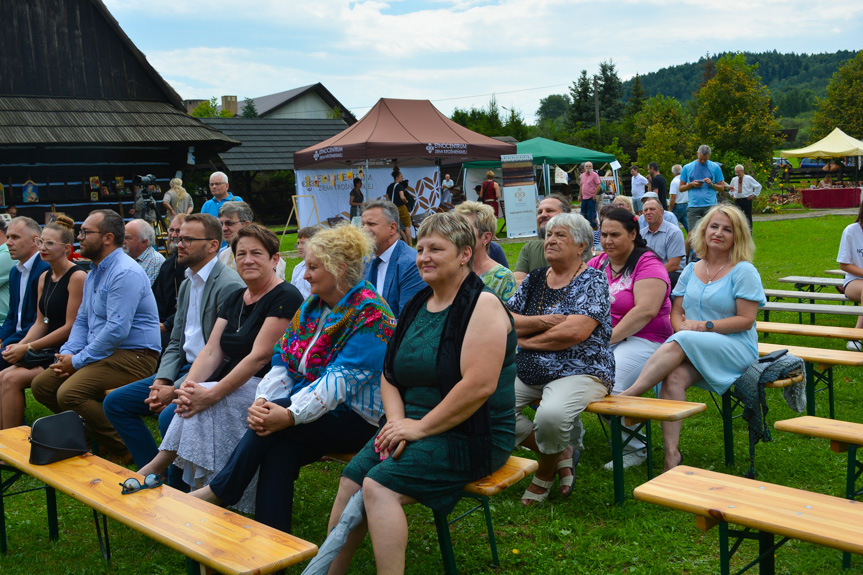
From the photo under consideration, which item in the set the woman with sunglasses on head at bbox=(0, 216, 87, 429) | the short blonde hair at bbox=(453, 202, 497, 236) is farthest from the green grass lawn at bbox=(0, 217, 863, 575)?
the short blonde hair at bbox=(453, 202, 497, 236)

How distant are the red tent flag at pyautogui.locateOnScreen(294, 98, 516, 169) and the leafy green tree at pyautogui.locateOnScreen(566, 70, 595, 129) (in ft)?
132

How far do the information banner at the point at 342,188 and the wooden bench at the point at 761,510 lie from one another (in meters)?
15.7

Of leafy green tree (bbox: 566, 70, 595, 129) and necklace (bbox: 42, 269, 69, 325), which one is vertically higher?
leafy green tree (bbox: 566, 70, 595, 129)

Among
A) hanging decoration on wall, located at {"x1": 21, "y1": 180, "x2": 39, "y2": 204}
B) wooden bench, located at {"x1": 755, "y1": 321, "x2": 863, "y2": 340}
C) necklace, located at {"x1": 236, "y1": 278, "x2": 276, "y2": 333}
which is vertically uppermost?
hanging decoration on wall, located at {"x1": 21, "y1": 180, "x2": 39, "y2": 204}

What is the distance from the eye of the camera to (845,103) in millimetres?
38625

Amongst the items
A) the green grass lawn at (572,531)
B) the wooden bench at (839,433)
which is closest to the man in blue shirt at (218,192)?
the green grass lawn at (572,531)

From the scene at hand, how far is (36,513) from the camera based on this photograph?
439 cm

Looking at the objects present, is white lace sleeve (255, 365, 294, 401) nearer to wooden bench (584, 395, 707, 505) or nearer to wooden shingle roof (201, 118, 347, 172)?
wooden bench (584, 395, 707, 505)

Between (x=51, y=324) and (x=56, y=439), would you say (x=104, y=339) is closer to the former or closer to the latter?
(x=51, y=324)

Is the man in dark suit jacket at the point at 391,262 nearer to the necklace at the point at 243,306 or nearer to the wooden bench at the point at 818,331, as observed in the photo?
the necklace at the point at 243,306

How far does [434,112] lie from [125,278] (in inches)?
540

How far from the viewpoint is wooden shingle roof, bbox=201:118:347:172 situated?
27.2 m

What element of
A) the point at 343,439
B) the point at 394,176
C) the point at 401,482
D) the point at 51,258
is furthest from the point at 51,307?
the point at 394,176

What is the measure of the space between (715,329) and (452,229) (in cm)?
193
